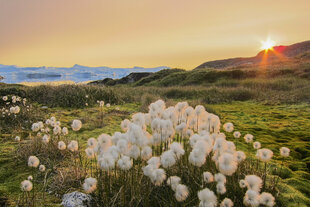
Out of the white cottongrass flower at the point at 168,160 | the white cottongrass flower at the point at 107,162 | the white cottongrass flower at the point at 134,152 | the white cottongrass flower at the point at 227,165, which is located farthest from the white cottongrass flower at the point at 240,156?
the white cottongrass flower at the point at 107,162

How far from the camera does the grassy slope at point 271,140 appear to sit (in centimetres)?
326

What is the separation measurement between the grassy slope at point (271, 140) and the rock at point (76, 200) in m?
0.26

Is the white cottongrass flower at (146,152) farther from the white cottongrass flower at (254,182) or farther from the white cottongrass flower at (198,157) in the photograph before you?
the white cottongrass flower at (254,182)

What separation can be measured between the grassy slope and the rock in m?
0.26

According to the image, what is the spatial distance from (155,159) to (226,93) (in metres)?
14.5

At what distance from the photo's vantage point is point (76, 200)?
9.05 ft

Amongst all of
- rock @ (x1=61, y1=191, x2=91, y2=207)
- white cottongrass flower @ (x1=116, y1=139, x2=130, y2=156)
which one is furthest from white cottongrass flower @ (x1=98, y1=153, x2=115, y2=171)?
rock @ (x1=61, y1=191, x2=91, y2=207)

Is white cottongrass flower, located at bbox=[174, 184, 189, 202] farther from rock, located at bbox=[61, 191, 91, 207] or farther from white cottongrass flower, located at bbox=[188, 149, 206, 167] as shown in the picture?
rock, located at bbox=[61, 191, 91, 207]

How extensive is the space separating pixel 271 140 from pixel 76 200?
5.34 m

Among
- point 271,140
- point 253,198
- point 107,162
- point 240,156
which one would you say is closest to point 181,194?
point 253,198

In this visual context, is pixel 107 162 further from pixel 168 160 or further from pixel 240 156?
pixel 240 156

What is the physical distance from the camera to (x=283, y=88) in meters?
17.3

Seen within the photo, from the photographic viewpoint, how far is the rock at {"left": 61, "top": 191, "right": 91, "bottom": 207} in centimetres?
270

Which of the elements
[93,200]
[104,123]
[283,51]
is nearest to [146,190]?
[93,200]
